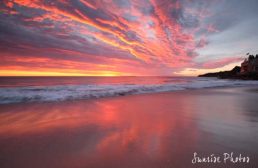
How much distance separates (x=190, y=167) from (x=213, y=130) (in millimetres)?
1994

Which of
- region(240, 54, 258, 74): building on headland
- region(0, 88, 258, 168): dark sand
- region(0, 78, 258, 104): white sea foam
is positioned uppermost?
region(240, 54, 258, 74): building on headland

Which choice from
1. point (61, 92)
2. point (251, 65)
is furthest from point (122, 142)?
point (251, 65)

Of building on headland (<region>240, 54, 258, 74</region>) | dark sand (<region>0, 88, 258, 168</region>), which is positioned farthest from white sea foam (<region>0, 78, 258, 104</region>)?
building on headland (<region>240, 54, 258, 74</region>)

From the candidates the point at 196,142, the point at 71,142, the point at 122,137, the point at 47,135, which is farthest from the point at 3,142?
the point at 196,142

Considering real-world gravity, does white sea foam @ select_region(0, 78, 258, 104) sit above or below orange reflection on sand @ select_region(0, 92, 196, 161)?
above

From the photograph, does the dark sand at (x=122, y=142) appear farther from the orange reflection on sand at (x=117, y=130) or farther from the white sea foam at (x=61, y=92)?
the white sea foam at (x=61, y=92)

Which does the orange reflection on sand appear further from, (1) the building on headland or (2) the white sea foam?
(1) the building on headland

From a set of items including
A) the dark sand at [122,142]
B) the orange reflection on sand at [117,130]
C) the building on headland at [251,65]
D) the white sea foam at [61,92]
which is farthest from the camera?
the building on headland at [251,65]

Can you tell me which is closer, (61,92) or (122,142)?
(122,142)

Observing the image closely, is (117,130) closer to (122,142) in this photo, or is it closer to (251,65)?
(122,142)

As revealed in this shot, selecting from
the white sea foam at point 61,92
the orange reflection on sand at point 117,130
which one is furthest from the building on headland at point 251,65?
the orange reflection on sand at point 117,130

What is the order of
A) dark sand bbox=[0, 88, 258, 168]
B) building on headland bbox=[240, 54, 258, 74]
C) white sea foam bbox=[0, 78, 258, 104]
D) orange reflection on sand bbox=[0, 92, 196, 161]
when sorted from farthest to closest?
1. building on headland bbox=[240, 54, 258, 74]
2. white sea foam bbox=[0, 78, 258, 104]
3. orange reflection on sand bbox=[0, 92, 196, 161]
4. dark sand bbox=[0, 88, 258, 168]

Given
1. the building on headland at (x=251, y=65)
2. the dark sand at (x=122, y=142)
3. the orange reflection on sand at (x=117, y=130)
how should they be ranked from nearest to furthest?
the dark sand at (x=122, y=142) < the orange reflection on sand at (x=117, y=130) < the building on headland at (x=251, y=65)

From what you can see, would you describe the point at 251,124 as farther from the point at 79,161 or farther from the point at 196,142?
the point at 79,161
